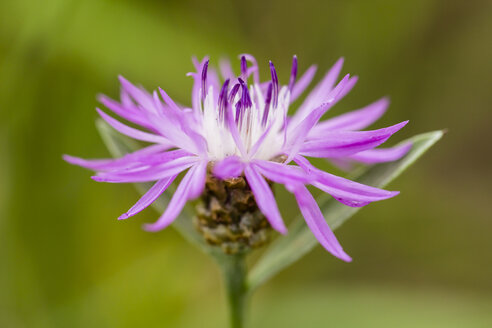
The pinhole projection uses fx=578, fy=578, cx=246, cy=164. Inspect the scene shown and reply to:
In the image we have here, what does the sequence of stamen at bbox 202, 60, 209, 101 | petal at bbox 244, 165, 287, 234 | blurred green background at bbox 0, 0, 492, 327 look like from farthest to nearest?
blurred green background at bbox 0, 0, 492, 327 → stamen at bbox 202, 60, 209, 101 → petal at bbox 244, 165, 287, 234

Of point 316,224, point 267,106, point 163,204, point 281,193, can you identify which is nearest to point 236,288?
point 163,204

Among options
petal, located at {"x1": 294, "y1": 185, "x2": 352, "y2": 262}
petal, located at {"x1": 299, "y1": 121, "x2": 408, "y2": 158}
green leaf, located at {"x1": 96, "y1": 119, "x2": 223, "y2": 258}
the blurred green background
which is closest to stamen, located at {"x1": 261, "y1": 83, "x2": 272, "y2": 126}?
petal, located at {"x1": 299, "y1": 121, "x2": 408, "y2": 158}

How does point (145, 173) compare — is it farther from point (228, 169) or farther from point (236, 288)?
point (236, 288)

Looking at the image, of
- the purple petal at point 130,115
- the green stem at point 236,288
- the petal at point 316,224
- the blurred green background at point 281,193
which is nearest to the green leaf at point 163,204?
the green stem at point 236,288

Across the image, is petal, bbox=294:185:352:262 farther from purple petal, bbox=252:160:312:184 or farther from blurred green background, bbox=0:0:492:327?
blurred green background, bbox=0:0:492:327

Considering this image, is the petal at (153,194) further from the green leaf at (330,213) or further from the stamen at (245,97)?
the green leaf at (330,213)

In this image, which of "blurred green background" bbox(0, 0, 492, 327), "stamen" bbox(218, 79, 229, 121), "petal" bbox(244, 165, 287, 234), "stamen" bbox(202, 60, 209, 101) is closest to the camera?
"petal" bbox(244, 165, 287, 234)
